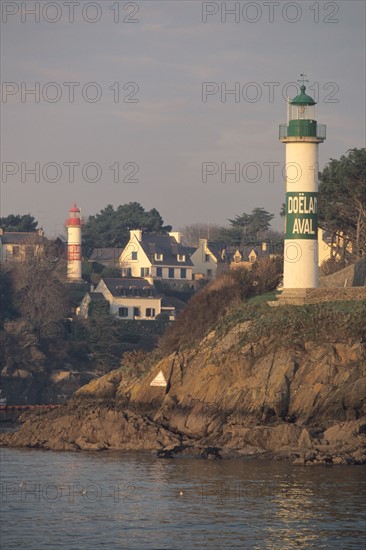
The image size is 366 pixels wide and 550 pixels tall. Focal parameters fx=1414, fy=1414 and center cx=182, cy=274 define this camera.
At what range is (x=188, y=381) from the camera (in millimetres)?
59312

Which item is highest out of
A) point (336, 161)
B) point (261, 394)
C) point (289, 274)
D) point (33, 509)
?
point (336, 161)

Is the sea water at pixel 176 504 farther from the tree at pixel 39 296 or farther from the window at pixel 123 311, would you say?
the window at pixel 123 311

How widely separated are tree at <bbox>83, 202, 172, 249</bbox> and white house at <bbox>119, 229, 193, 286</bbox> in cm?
1141

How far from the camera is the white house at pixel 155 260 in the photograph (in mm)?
123000

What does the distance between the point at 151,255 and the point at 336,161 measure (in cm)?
4275

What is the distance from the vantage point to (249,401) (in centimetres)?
5641

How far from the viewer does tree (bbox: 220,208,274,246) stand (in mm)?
141250

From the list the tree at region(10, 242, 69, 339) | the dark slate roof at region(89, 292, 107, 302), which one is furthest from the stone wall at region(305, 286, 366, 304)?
the dark slate roof at region(89, 292, 107, 302)

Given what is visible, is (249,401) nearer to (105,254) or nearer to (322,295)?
(322,295)

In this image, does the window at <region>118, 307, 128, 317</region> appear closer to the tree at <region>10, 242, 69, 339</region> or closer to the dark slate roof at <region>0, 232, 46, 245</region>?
the tree at <region>10, 242, 69, 339</region>

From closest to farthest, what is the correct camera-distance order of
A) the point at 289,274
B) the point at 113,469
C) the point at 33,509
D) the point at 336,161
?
1. the point at 33,509
2. the point at 113,469
3. the point at 289,274
4. the point at 336,161

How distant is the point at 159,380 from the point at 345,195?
2548 cm

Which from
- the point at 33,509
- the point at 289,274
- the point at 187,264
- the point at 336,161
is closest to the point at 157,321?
the point at 187,264

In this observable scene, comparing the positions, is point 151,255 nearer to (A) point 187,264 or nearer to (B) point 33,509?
(A) point 187,264
